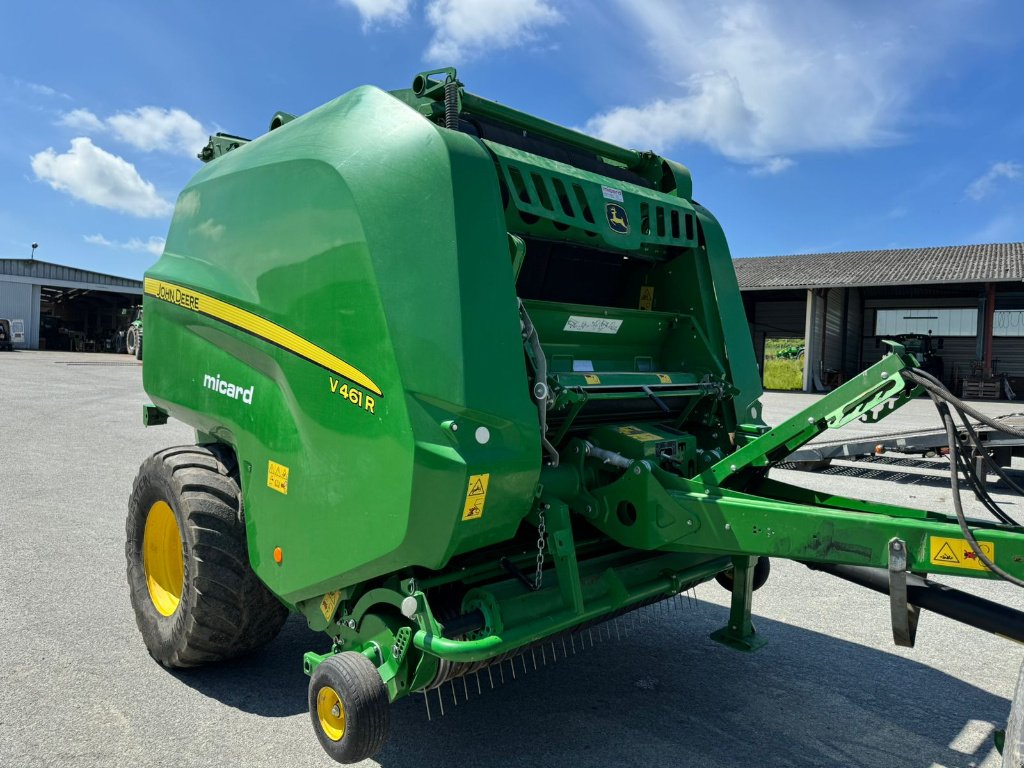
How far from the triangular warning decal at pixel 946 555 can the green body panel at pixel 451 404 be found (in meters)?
0.03

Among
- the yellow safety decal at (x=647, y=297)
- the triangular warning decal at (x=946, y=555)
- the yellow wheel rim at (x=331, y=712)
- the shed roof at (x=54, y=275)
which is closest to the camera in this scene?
the triangular warning decal at (x=946, y=555)

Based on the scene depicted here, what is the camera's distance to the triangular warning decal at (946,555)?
7.25ft

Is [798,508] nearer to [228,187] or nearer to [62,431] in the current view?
[228,187]

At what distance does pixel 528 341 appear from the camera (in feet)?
9.12

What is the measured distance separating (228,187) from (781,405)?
682 inches

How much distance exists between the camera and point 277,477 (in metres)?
2.92

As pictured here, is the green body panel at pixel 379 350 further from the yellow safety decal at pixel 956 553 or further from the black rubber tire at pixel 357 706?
the yellow safety decal at pixel 956 553

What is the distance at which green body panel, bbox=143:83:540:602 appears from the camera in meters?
2.42

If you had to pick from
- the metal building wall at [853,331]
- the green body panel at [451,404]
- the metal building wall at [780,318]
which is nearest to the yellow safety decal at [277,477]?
the green body panel at [451,404]

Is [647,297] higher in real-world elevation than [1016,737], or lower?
higher

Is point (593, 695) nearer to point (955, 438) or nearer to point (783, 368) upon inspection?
point (955, 438)

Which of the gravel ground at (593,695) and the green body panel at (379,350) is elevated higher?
the green body panel at (379,350)

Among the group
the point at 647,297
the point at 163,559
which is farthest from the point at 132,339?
the point at 647,297

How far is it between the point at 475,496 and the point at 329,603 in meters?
0.89
